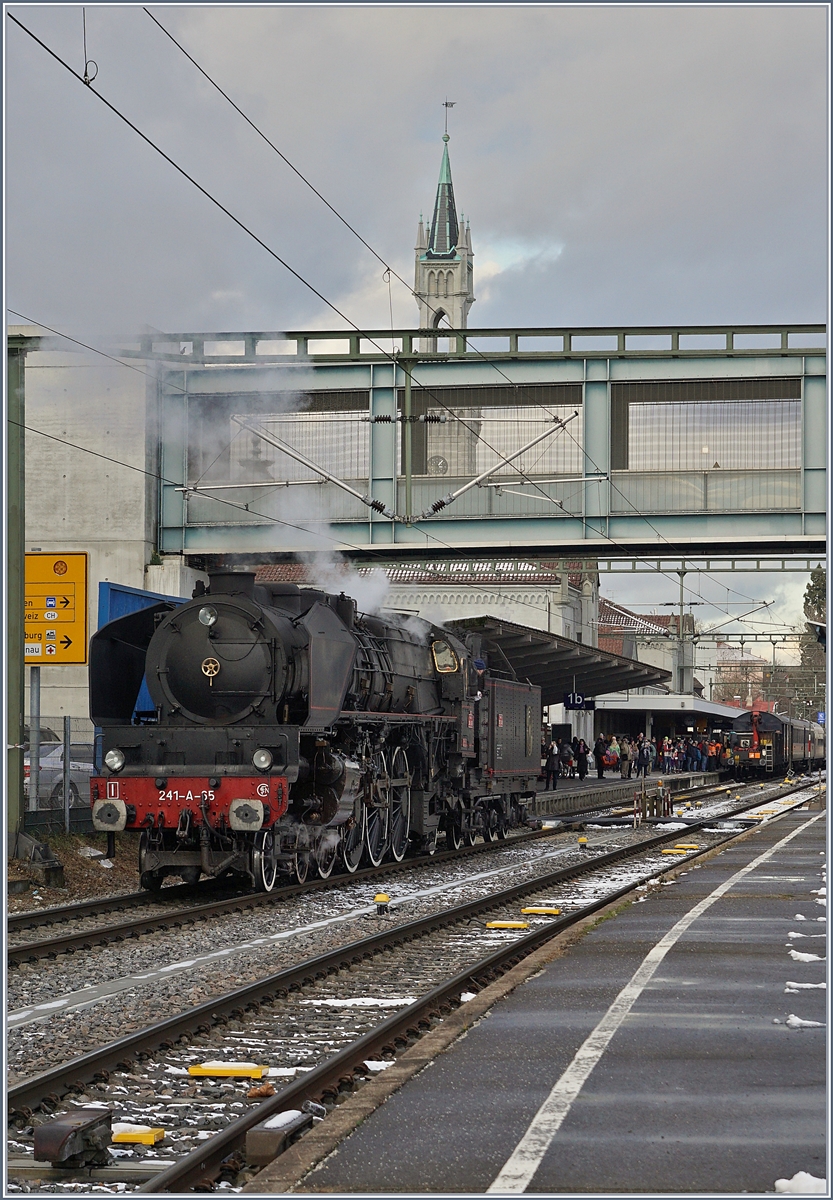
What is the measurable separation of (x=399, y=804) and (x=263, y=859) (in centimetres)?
450

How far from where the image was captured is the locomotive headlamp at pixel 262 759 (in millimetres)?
13953

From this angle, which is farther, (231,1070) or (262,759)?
(262,759)

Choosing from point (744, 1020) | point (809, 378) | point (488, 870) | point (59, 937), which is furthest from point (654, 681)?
point (744, 1020)

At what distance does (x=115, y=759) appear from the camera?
14453 millimetres

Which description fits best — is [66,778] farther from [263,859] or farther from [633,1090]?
[633,1090]

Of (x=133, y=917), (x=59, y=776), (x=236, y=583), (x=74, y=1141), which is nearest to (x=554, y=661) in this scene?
(x=59, y=776)

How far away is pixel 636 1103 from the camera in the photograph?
557 cm

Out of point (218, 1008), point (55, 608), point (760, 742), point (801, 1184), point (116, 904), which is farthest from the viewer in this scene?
point (760, 742)

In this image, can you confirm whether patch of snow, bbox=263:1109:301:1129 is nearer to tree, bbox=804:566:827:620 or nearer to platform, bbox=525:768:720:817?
platform, bbox=525:768:720:817

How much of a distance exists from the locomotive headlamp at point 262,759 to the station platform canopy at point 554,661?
9.64 metres

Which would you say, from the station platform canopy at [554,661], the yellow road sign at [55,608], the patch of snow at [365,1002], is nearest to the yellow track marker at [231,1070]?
the patch of snow at [365,1002]

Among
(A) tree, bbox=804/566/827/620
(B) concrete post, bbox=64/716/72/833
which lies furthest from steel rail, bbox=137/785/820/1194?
(A) tree, bbox=804/566/827/620

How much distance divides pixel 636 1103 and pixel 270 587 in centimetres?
1068

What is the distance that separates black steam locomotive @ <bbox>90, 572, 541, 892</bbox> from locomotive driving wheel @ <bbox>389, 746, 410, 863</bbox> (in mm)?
87
